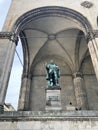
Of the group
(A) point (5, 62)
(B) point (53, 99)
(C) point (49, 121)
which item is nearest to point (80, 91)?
(B) point (53, 99)

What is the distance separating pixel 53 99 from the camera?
619cm

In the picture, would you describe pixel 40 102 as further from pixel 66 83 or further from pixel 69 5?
pixel 69 5

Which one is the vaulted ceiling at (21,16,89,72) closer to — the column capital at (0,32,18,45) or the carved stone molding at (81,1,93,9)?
the carved stone molding at (81,1,93,9)

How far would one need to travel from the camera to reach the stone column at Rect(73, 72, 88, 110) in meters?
10.6

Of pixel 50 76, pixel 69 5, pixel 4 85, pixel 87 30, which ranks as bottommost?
pixel 4 85

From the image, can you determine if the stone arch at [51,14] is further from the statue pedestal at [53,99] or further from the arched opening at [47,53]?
the statue pedestal at [53,99]

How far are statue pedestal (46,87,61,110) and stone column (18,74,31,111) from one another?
4966 mm

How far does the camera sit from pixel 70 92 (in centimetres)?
1209

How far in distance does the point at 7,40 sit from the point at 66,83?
649cm

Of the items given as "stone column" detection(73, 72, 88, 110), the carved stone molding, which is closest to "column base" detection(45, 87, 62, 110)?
"stone column" detection(73, 72, 88, 110)

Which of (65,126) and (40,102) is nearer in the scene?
(65,126)

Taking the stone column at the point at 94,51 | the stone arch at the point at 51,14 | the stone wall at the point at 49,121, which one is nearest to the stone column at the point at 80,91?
the stone column at the point at 94,51

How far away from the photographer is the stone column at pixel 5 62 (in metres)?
6.33

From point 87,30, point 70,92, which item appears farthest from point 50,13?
point 70,92
